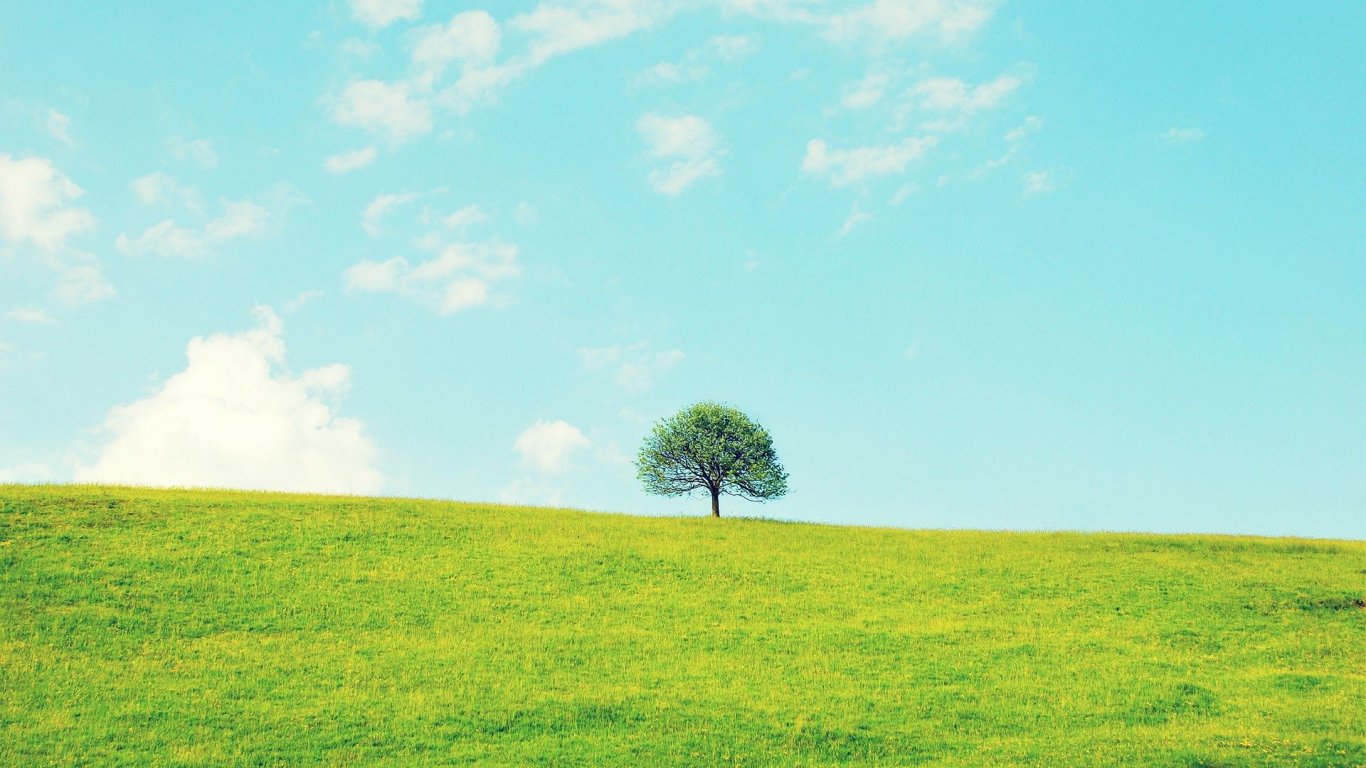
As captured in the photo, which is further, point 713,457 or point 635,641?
point 713,457

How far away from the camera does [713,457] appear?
198 ft

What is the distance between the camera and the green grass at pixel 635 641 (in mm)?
26969

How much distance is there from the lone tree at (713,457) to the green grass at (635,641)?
6277 millimetres

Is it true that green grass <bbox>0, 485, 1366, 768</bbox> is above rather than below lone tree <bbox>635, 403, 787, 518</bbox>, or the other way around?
below

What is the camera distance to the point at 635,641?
35531 millimetres

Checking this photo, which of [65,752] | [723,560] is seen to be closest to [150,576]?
[65,752]

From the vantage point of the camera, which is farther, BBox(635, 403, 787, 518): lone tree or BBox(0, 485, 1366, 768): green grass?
BBox(635, 403, 787, 518): lone tree

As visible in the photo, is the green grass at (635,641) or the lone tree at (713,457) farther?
the lone tree at (713,457)

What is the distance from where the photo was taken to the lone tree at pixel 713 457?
2381 inches

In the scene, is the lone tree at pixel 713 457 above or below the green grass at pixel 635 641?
above

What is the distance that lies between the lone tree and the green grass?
6277 millimetres

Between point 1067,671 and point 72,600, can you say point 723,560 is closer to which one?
point 1067,671

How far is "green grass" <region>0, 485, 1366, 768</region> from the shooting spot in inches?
1062

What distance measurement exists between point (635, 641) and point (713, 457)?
25.6 metres
